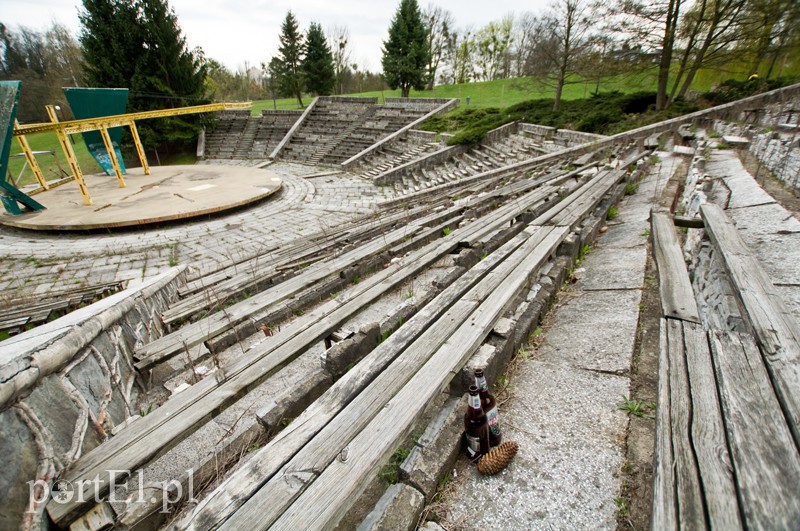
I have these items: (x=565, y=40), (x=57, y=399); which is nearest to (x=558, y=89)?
(x=565, y=40)

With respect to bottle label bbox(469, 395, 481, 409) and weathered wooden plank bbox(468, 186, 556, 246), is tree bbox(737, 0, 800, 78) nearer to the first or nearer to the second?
weathered wooden plank bbox(468, 186, 556, 246)

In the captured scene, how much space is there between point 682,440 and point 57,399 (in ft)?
9.40

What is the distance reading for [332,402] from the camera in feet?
5.79

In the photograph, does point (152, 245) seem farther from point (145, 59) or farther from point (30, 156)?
point (145, 59)

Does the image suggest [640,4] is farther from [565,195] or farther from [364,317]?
[364,317]

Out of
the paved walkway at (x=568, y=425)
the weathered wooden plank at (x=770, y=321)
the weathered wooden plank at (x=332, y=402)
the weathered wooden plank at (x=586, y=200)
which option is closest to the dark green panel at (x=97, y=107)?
the weathered wooden plank at (x=586, y=200)

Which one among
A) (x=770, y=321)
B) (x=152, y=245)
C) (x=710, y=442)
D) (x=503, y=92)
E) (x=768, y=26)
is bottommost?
(x=152, y=245)

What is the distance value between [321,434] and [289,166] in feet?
64.3

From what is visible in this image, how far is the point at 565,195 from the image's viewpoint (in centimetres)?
572

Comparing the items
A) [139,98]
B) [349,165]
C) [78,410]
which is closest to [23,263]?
[78,410]

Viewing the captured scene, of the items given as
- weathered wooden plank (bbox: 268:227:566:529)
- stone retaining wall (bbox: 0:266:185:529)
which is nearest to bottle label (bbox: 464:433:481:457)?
weathered wooden plank (bbox: 268:227:566:529)

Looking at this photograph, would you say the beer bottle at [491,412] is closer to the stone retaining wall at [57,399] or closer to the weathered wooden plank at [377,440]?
the weathered wooden plank at [377,440]

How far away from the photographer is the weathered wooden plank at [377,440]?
4.12 feet

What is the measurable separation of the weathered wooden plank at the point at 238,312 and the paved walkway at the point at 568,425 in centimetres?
229
